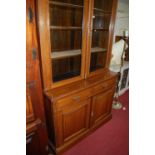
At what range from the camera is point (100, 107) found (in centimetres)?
188

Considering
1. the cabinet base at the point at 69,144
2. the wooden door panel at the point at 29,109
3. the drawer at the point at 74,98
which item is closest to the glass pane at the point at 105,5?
the drawer at the point at 74,98

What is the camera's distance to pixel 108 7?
5.74 ft

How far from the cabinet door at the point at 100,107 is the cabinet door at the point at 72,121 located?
126 millimetres

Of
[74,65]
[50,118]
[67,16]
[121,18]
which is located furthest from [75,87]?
[121,18]

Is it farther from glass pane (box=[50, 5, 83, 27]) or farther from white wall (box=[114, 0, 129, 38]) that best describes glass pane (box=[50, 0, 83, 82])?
white wall (box=[114, 0, 129, 38])

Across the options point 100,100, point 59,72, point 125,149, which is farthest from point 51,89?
point 125,149

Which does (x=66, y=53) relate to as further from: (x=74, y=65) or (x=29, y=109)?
(x=29, y=109)

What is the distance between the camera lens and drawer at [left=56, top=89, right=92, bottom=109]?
1.33 m

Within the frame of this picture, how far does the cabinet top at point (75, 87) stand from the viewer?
1301mm

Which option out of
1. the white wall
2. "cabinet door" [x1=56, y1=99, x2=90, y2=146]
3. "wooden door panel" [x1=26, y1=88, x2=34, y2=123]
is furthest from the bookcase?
the white wall
